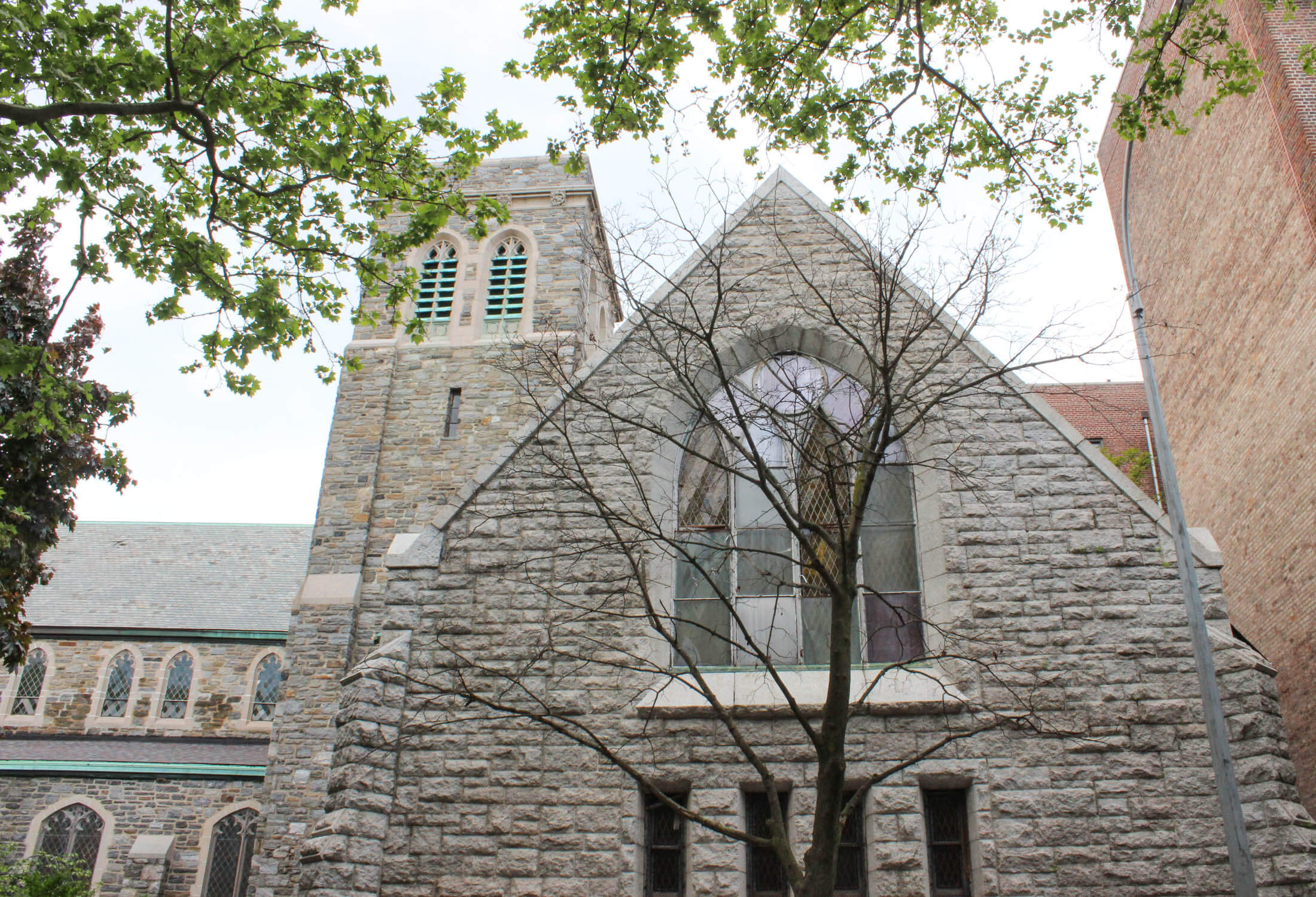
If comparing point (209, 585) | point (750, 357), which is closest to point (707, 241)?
point (750, 357)

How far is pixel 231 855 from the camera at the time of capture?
20.4 meters

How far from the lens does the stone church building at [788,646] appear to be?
723 centimetres

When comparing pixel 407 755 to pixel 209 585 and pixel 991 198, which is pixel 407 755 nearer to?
pixel 991 198

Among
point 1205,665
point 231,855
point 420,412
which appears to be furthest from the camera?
point 231,855

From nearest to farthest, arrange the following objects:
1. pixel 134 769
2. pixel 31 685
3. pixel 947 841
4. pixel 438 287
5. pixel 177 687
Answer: pixel 947 841 < pixel 134 769 < pixel 438 287 < pixel 177 687 < pixel 31 685

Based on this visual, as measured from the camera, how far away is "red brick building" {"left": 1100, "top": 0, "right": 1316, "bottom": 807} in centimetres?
1265

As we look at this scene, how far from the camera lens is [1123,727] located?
7633mm

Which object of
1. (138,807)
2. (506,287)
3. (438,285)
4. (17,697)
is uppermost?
(438,285)

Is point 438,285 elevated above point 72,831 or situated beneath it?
elevated above

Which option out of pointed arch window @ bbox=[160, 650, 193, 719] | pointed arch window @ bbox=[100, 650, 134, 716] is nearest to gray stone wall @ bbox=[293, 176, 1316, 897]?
pointed arch window @ bbox=[160, 650, 193, 719]

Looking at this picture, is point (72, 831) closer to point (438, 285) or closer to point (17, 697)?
point (17, 697)

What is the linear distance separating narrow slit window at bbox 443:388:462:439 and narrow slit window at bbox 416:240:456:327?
75.0 inches

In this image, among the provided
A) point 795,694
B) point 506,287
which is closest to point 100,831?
point 506,287

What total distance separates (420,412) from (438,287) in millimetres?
3574
